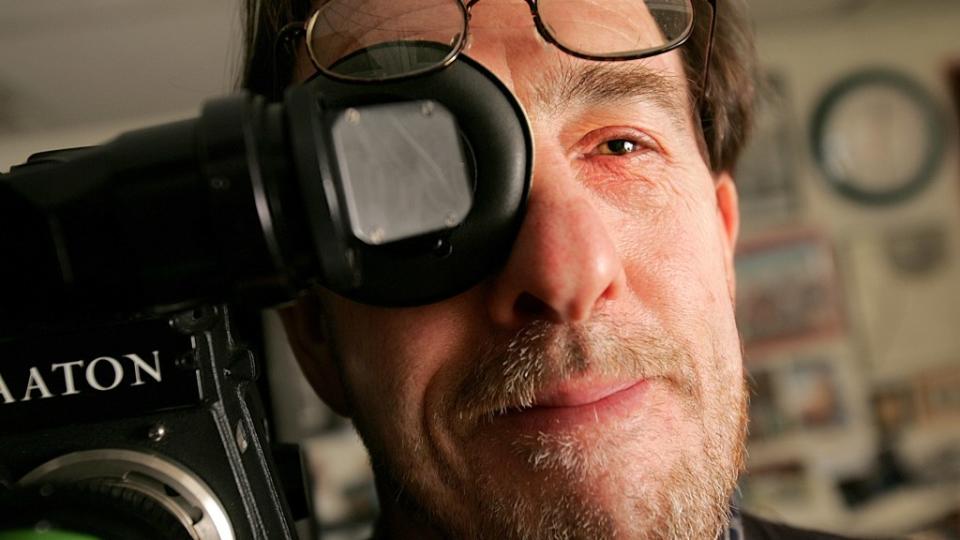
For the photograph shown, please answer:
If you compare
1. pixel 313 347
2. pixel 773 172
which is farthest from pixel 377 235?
pixel 773 172

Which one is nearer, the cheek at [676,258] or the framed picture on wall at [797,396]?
the cheek at [676,258]

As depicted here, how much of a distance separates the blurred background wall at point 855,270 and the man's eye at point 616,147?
174 centimetres

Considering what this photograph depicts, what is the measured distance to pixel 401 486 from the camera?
0.69 metres

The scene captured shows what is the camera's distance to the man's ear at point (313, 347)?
82cm

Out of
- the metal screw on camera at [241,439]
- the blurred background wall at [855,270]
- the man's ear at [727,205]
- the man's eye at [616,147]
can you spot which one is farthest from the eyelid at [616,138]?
the blurred background wall at [855,270]

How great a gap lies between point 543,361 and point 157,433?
28 centimetres

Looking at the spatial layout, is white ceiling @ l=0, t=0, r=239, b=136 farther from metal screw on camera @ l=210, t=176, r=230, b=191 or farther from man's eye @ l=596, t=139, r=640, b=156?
metal screw on camera @ l=210, t=176, r=230, b=191

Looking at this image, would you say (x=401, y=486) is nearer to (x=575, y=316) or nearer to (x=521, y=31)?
(x=575, y=316)

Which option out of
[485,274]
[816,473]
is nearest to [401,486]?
[485,274]

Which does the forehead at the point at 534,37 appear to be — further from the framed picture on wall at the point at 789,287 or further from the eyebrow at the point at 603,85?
the framed picture on wall at the point at 789,287

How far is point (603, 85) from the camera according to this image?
678 millimetres

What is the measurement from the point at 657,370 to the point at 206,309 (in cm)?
35

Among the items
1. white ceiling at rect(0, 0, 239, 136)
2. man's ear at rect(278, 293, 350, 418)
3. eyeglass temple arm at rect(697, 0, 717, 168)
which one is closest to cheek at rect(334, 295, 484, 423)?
man's ear at rect(278, 293, 350, 418)

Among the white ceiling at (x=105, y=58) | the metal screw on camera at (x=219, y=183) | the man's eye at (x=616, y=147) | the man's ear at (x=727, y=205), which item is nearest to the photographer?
the metal screw on camera at (x=219, y=183)
